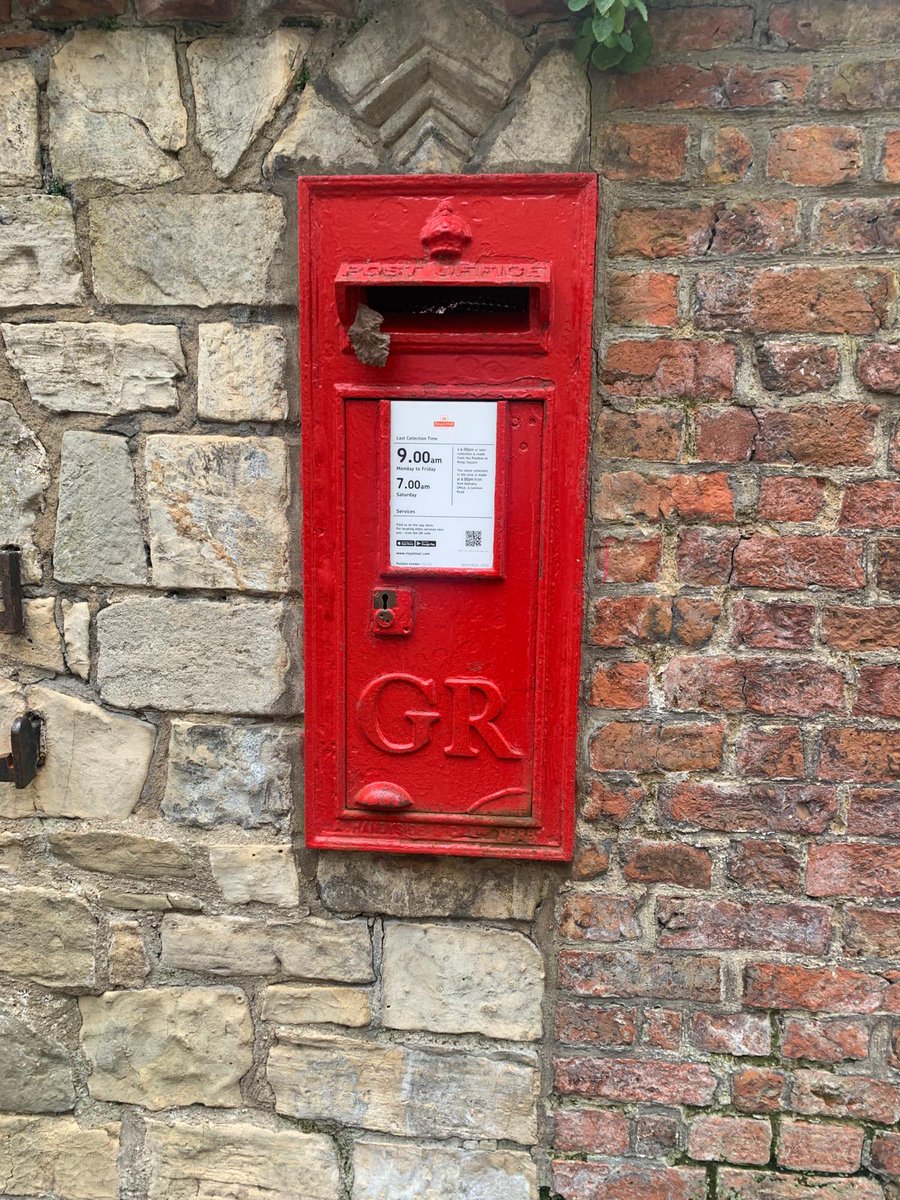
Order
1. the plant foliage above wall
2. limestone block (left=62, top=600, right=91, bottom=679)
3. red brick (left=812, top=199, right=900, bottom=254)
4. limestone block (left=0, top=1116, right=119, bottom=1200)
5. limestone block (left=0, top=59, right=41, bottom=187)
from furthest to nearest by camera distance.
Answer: limestone block (left=0, top=1116, right=119, bottom=1200), limestone block (left=62, top=600, right=91, bottom=679), limestone block (left=0, top=59, right=41, bottom=187), red brick (left=812, top=199, right=900, bottom=254), the plant foliage above wall

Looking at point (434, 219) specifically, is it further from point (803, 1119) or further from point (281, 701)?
point (803, 1119)

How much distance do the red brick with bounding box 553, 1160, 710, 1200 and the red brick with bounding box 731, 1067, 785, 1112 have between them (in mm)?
172

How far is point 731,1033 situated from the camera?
1541mm

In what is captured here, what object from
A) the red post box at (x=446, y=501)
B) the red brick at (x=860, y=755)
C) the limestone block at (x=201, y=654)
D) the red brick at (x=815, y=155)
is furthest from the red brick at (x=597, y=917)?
the red brick at (x=815, y=155)

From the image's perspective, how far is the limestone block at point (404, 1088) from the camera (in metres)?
1.59

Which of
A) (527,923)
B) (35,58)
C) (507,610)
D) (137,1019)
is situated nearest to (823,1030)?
(527,923)

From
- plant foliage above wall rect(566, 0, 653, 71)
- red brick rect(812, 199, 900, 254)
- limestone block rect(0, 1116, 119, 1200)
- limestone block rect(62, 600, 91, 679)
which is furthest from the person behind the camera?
limestone block rect(0, 1116, 119, 1200)

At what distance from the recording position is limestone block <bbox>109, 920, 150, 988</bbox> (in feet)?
5.32

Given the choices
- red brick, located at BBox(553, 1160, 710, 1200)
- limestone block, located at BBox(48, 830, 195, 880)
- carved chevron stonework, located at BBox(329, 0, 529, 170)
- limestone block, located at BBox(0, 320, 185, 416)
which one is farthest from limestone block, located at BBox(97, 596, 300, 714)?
red brick, located at BBox(553, 1160, 710, 1200)

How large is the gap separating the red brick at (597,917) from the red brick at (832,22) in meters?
1.54

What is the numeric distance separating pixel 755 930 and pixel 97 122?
1927 mm

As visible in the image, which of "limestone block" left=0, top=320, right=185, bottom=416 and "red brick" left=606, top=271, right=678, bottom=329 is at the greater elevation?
"red brick" left=606, top=271, right=678, bottom=329

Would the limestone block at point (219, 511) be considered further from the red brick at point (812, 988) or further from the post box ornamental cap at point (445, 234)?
the red brick at point (812, 988)

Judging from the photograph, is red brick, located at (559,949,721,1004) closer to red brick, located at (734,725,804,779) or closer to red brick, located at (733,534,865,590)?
red brick, located at (734,725,804,779)
